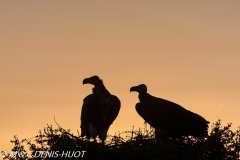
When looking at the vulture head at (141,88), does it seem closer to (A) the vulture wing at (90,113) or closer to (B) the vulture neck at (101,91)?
(B) the vulture neck at (101,91)

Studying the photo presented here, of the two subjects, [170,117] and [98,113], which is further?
[98,113]

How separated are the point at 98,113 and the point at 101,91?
0.86 metres

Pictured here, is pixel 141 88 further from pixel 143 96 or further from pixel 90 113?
pixel 90 113

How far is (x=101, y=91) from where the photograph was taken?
22672mm

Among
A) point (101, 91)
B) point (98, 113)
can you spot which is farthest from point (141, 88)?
point (98, 113)

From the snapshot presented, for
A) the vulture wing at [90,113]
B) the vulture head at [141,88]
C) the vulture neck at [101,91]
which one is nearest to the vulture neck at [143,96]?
the vulture head at [141,88]

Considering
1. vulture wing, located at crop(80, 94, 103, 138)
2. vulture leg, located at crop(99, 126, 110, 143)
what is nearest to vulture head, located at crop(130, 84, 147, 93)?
vulture wing, located at crop(80, 94, 103, 138)

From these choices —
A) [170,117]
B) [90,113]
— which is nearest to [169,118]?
[170,117]

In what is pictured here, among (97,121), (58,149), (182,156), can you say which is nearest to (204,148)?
(182,156)

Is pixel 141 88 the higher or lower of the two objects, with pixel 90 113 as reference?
higher

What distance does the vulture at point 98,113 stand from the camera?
72.6 feet

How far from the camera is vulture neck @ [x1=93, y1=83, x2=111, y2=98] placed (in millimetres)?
22605

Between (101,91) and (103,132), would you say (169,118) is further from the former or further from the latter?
(101,91)

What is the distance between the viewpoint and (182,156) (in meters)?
17.6
